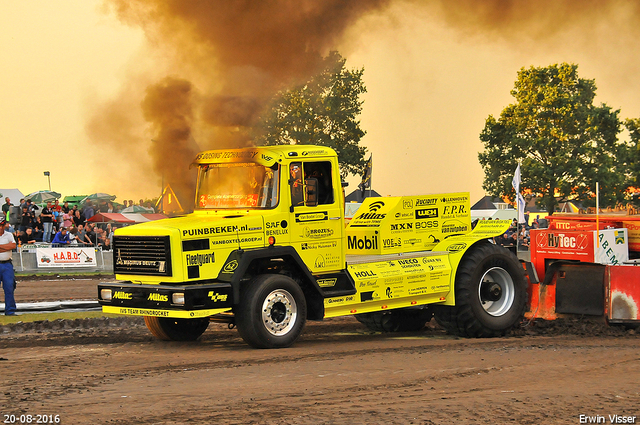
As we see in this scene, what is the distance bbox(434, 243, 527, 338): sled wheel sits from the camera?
11609 mm

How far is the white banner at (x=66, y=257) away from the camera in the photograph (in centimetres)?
2459

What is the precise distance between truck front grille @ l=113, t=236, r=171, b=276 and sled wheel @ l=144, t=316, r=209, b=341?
1.06 meters

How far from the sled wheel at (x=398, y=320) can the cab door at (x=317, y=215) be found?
2.20m

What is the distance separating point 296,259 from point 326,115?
63.1 ft

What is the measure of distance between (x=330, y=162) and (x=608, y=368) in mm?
4470

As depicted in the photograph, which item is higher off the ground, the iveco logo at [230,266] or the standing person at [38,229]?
the iveco logo at [230,266]

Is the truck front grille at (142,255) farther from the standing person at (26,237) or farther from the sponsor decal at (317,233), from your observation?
the standing person at (26,237)

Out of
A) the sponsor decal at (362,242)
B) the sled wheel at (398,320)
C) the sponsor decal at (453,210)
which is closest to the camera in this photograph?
the sponsor decal at (362,242)

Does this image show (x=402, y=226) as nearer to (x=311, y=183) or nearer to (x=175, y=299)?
(x=311, y=183)

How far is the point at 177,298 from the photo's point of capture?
964 cm

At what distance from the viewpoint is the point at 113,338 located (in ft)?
37.5

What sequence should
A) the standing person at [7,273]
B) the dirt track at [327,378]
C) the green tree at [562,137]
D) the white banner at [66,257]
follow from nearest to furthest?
1. the dirt track at [327,378]
2. the standing person at [7,273]
3. the white banner at [66,257]
4. the green tree at [562,137]

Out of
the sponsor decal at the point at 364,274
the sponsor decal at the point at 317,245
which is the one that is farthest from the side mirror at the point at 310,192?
the sponsor decal at the point at 364,274

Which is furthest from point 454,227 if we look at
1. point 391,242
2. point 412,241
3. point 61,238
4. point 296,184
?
point 61,238
